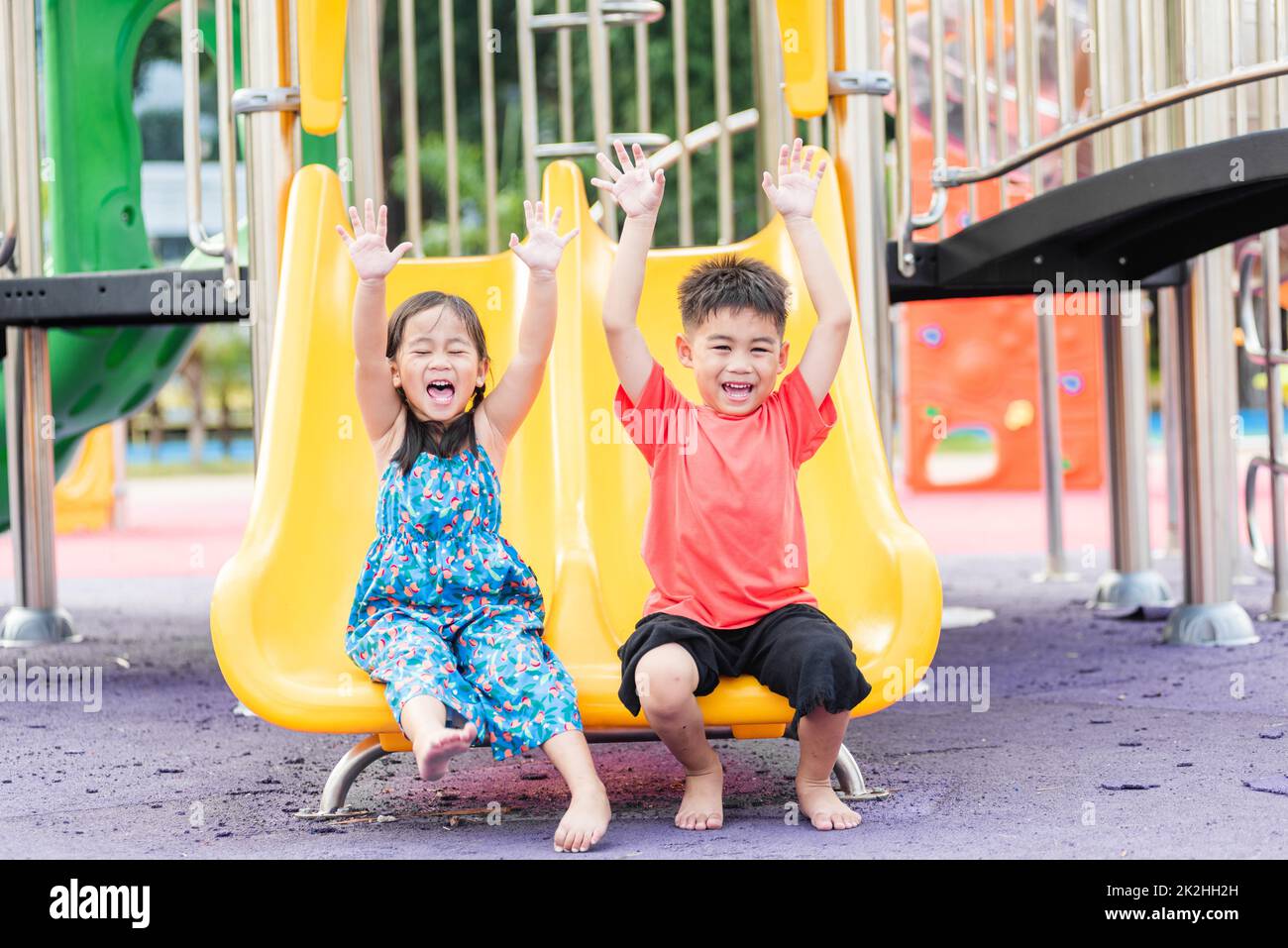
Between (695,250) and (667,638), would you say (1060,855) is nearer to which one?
(667,638)

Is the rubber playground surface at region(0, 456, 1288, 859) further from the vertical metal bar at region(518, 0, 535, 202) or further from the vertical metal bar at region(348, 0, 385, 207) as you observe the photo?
the vertical metal bar at region(518, 0, 535, 202)

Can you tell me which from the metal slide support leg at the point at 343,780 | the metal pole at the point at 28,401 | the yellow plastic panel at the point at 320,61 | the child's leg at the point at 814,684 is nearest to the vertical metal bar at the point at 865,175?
the child's leg at the point at 814,684

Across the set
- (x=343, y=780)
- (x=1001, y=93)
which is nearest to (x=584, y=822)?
(x=343, y=780)

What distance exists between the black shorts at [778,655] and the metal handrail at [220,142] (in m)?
1.74

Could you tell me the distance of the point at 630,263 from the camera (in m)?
2.86

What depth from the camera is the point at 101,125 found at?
17.0 ft

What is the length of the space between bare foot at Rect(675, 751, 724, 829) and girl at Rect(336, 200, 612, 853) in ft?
0.61

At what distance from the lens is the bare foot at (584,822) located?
251 centimetres

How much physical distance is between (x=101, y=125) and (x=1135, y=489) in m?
3.79

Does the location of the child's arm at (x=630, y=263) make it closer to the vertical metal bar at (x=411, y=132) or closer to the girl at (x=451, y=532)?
Answer: the girl at (x=451, y=532)

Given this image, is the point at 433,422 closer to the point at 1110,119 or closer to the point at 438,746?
the point at 438,746

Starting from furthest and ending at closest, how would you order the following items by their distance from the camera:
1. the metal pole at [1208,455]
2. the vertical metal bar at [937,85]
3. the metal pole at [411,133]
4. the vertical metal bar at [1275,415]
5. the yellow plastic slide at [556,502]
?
the vertical metal bar at [1275,415], the metal pole at [1208,455], the metal pole at [411,133], the vertical metal bar at [937,85], the yellow plastic slide at [556,502]

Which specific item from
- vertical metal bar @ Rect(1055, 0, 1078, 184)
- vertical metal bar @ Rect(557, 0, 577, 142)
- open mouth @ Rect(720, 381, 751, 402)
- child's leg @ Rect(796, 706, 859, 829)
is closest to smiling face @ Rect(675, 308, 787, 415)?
open mouth @ Rect(720, 381, 751, 402)

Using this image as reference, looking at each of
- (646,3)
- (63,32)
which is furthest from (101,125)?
(646,3)
